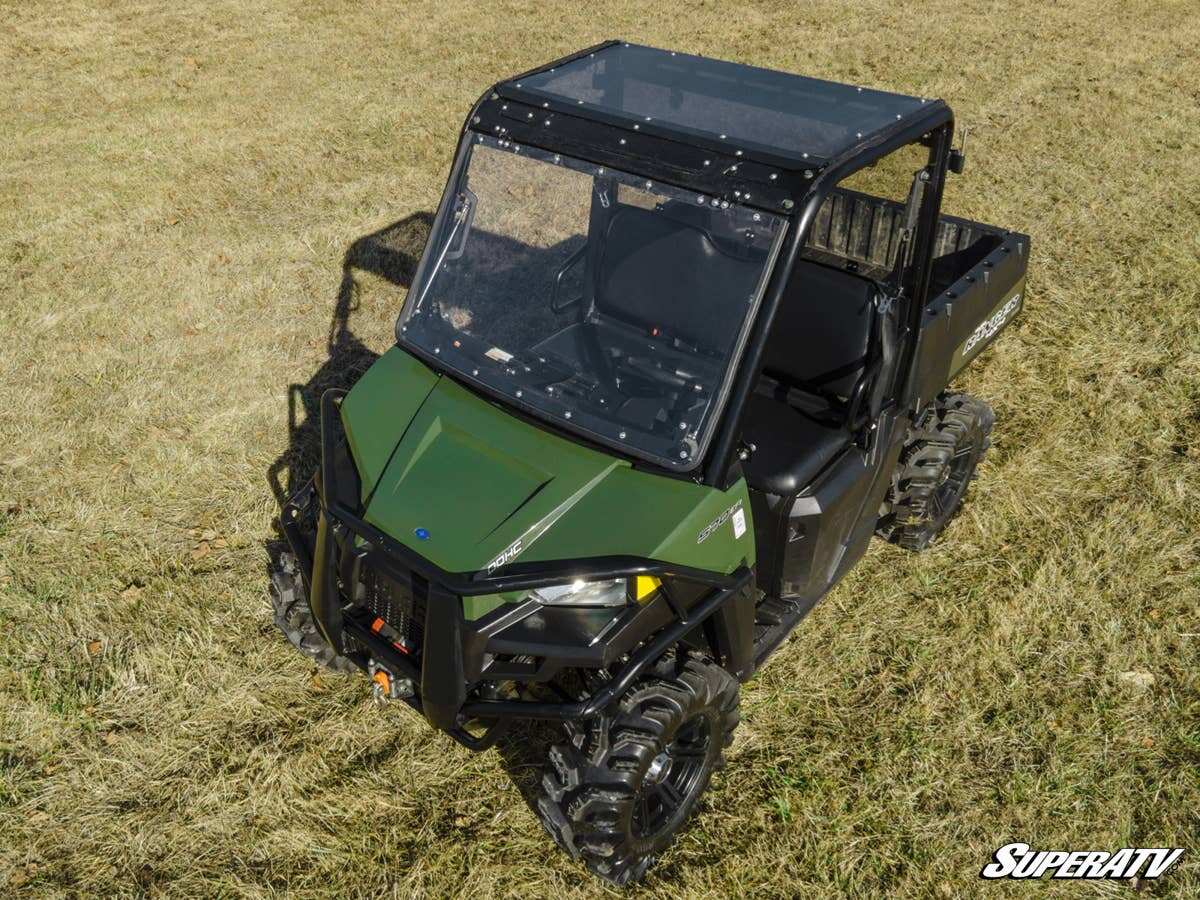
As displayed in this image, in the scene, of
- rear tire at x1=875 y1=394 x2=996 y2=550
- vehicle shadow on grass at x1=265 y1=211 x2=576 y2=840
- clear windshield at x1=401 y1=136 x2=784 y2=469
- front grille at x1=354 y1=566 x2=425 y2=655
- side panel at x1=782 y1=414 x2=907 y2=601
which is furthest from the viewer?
rear tire at x1=875 y1=394 x2=996 y2=550

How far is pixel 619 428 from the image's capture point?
349 centimetres

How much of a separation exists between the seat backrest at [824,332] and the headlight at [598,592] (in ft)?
4.71

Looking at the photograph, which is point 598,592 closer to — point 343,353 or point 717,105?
point 717,105

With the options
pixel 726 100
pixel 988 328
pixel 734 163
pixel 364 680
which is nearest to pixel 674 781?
pixel 364 680

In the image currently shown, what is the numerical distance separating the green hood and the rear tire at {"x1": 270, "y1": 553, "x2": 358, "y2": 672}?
72 cm

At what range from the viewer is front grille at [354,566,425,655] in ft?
10.9

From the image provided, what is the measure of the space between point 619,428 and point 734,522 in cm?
50

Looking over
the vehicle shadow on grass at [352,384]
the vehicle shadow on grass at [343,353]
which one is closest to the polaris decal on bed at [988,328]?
the vehicle shadow on grass at [352,384]

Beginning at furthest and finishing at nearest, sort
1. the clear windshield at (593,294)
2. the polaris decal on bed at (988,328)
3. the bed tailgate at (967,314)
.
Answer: the polaris decal on bed at (988,328) → the bed tailgate at (967,314) → the clear windshield at (593,294)

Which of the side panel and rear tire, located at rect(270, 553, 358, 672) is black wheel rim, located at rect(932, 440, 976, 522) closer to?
the side panel

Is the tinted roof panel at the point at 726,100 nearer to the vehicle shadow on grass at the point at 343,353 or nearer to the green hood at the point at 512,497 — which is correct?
the green hood at the point at 512,497

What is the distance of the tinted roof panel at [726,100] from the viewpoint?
3502 millimetres

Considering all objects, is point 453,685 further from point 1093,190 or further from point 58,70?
point 58,70

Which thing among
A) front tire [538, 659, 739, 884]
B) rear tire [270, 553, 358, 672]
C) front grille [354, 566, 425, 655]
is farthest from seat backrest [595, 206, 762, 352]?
rear tire [270, 553, 358, 672]
